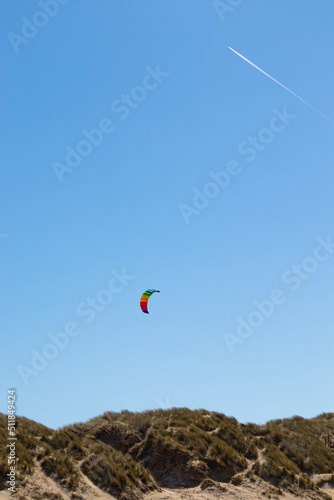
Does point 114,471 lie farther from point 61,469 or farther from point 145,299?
point 145,299

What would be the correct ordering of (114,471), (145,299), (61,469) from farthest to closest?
(145,299) → (114,471) → (61,469)

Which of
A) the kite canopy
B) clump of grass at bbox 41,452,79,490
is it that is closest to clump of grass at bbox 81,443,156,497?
clump of grass at bbox 41,452,79,490

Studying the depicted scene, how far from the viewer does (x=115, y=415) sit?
27734 mm

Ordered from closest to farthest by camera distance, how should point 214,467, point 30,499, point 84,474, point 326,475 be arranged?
point 30,499 < point 84,474 < point 214,467 < point 326,475

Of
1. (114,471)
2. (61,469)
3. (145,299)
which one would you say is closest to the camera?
(61,469)

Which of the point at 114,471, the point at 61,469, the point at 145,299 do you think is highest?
the point at 145,299

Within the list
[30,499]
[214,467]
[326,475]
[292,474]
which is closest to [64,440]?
[30,499]

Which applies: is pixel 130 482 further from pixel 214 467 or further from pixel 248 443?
pixel 248 443

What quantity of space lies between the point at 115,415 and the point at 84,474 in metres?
6.63

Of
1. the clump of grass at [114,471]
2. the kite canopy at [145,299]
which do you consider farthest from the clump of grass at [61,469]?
the kite canopy at [145,299]

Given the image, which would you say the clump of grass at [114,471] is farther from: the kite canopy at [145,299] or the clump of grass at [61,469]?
the kite canopy at [145,299]

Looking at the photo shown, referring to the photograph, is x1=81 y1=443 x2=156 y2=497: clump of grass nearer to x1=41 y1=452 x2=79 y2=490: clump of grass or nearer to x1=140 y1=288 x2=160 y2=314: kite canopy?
x1=41 y1=452 x2=79 y2=490: clump of grass

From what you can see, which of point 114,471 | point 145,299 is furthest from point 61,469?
point 145,299

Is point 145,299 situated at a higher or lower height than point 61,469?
higher
